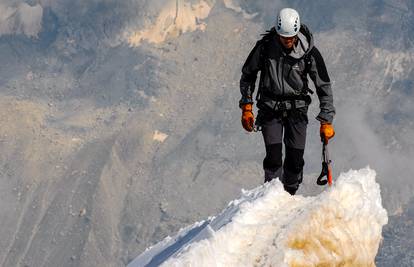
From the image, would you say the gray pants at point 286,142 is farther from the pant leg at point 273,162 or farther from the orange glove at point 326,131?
the orange glove at point 326,131

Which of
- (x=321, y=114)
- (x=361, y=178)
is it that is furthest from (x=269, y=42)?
(x=361, y=178)

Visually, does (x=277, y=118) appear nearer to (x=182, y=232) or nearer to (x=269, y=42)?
(x=269, y=42)

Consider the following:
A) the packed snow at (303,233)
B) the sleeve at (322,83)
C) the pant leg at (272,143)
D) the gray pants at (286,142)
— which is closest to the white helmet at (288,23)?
the sleeve at (322,83)

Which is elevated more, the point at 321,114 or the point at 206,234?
the point at 206,234

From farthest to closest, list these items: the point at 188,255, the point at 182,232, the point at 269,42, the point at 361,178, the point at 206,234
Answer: the point at 269,42 → the point at 182,232 → the point at 361,178 → the point at 206,234 → the point at 188,255

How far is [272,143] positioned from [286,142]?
0.78 ft

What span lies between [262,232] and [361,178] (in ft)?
3.75

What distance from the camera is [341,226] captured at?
665cm

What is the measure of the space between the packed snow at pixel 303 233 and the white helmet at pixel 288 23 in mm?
2904

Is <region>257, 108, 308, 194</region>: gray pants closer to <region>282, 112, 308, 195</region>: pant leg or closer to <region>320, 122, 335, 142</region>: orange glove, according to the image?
<region>282, 112, 308, 195</region>: pant leg

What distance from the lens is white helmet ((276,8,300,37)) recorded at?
9609 mm

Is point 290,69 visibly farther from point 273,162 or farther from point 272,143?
point 273,162

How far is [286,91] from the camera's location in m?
10.2

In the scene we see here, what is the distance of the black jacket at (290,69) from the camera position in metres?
9.95
